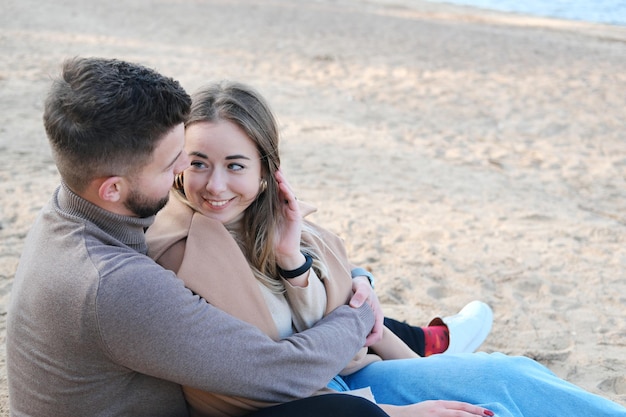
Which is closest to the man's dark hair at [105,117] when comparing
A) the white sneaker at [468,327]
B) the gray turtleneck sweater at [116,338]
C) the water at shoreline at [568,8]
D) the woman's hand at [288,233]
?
the gray turtleneck sweater at [116,338]

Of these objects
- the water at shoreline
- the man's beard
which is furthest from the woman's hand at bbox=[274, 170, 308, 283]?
the water at shoreline

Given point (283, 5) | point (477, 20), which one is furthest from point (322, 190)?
point (477, 20)

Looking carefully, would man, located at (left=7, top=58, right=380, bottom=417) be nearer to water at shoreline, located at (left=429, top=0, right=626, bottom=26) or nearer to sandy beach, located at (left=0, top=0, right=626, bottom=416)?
sandy beach, located at (left=0, top=0, right=626, bottom=416)

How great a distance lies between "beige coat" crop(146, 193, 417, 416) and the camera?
2.06 meters

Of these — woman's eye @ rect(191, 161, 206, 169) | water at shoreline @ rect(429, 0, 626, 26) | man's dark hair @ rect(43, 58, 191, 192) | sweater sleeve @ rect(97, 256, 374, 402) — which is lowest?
sweater sleeve @ rect(97, 256, 374, 402)

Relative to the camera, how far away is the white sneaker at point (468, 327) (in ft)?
10.9

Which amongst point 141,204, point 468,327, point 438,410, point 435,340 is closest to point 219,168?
point 141,204

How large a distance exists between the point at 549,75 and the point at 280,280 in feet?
29.9

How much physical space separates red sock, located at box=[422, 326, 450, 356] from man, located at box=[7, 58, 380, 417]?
4.18 feet

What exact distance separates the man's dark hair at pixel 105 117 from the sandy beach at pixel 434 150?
0.33 metres

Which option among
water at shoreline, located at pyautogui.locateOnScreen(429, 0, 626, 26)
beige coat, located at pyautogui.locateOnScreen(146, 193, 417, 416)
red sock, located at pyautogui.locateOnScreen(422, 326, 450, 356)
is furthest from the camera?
water at shoreline, located at pyautogui.locateOnScreen(429, 0, 626, 26)

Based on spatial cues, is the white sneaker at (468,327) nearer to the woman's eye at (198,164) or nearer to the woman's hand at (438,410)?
the woman's hand at (438,410)

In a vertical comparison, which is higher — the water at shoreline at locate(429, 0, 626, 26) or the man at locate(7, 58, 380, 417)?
the water at shoreline at locate(429, 0, 626, 26)

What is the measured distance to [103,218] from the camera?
1944 mm
